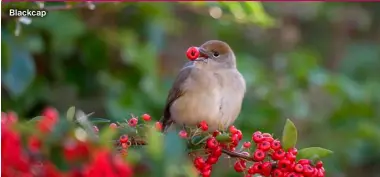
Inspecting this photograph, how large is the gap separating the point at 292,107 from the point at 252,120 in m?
0.26

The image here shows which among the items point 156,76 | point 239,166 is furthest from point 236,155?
point 156,76

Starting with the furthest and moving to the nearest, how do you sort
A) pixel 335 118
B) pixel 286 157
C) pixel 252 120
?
1. pixel 335 118
2. pixel 252 120
3. pixel 286 157

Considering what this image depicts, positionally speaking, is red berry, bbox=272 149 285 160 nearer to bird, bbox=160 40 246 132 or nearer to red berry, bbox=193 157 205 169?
red berry, bbox=193 157 205 169

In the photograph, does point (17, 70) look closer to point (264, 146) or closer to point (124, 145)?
point (264, 146)

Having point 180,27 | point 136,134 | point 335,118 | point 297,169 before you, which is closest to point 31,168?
point 136,134

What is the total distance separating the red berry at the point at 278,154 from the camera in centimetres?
135

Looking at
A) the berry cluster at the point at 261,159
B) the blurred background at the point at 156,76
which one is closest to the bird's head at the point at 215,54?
the blurred background at the point at 156,76

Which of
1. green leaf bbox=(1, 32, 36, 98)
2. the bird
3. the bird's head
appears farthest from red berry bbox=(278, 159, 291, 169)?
green leaf bbox=(1, 32, 36, 98)

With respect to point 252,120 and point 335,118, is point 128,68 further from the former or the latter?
point 335,118

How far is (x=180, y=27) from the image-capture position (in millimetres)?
4312

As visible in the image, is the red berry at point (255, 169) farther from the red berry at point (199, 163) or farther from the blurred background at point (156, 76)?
the blurred background at point (156, 76)

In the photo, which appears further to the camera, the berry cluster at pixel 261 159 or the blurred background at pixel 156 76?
the blurred background at pixel 156 76

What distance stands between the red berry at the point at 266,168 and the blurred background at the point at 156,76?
108 cm

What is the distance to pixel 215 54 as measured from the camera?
2.34 meters
